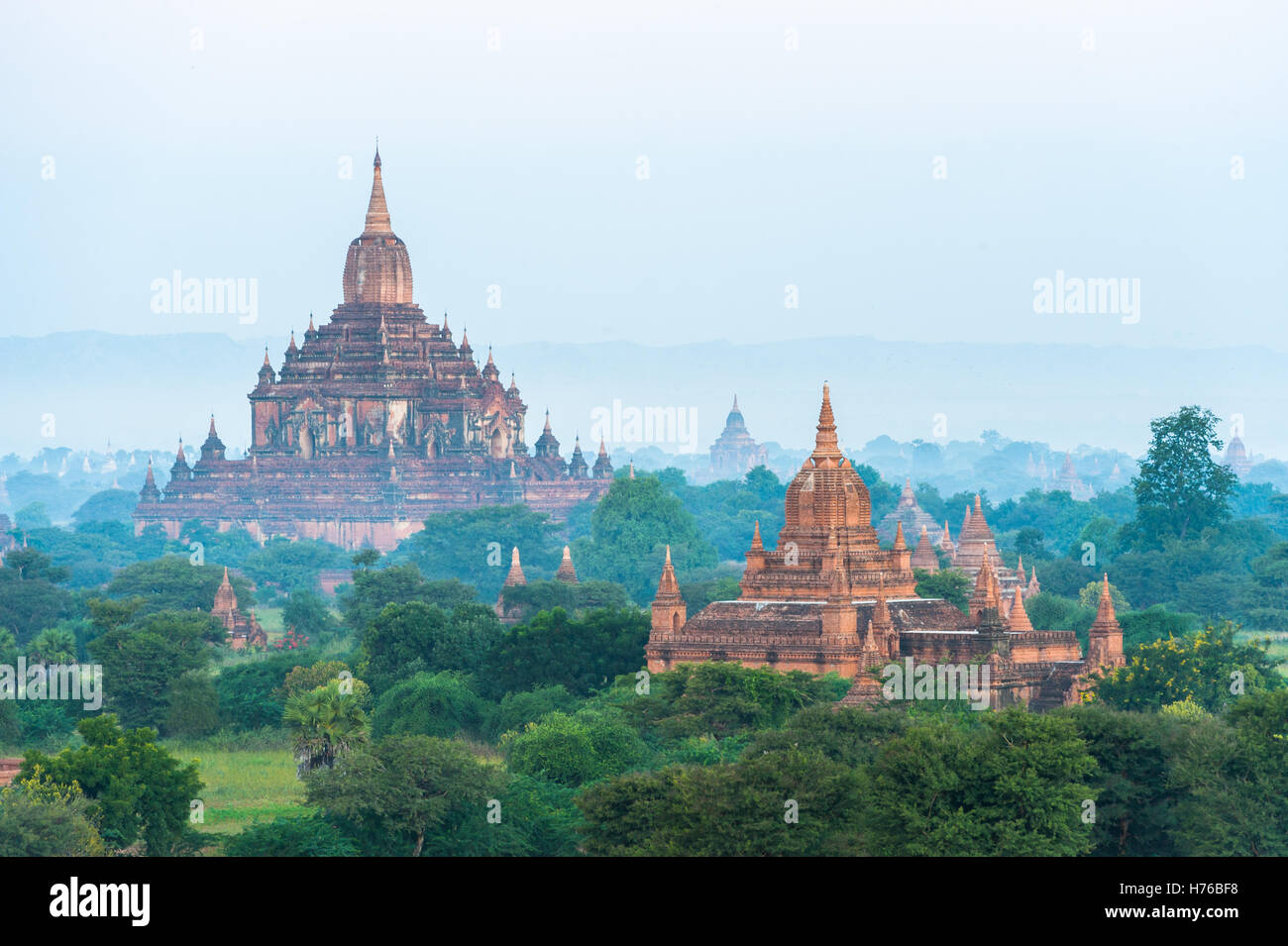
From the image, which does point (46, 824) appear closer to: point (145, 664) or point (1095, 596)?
point (145, 664)

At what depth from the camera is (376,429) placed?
151 meters

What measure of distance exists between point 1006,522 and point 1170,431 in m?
46.8

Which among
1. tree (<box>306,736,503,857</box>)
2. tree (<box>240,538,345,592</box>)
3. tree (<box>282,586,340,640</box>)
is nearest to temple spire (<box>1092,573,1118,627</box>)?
tree (<box>306,736,503,857</box>)

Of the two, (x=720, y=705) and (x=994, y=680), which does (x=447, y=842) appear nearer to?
(x=720, y=705)

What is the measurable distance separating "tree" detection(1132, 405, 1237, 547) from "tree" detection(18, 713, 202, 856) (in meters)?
71.2

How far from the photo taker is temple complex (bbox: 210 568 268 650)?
98.6 m

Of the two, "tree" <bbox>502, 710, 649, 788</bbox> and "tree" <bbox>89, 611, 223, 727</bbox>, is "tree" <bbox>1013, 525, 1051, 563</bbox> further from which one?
"tree" <bbox>502, 710, 649, 788</bbox>

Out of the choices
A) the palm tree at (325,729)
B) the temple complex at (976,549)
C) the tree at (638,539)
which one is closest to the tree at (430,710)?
the palm tree at (325,729)

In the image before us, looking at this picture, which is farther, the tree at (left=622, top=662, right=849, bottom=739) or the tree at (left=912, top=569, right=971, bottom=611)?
the tree at (left=912, top=569, right=971, bottom=611)

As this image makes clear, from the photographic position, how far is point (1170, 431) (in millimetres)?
121500

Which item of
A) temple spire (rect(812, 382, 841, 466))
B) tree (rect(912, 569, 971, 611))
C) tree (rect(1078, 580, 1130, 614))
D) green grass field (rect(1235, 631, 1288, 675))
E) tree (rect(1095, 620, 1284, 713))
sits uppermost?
temple spire (rect(812, 382, 841, 466))
